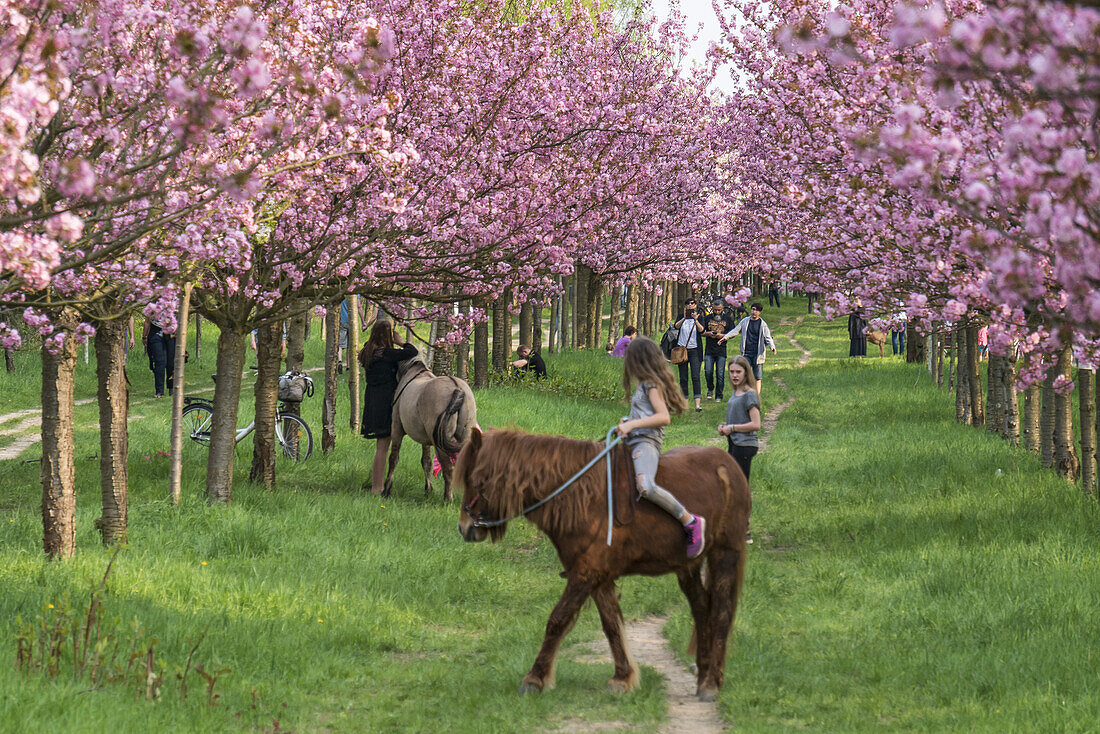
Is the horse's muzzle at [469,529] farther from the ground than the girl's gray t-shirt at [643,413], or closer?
closer

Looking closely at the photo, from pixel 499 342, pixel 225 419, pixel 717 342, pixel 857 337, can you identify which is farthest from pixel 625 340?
pixel 857 337

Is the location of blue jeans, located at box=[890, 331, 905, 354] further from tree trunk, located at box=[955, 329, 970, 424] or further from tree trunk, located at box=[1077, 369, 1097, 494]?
tree trunk, located at box=[1077, 369, 1097, 494]

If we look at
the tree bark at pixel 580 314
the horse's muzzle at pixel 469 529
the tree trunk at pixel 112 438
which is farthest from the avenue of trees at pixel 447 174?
the tree bark at pixel 580 314

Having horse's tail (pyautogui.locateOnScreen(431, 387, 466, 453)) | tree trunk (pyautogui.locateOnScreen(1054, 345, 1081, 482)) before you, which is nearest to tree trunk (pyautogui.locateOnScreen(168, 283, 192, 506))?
horse's tail (pyautogui.locateOnScreen(431, 387, 466, 453))

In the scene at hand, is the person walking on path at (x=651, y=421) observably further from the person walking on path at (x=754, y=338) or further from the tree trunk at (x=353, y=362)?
the person walking on path at (x=754, y=338)

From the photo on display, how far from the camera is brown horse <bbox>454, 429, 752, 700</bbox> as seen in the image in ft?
22.2

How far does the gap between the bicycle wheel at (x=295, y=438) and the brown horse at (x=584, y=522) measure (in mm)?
8836

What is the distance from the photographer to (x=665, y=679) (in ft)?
23.8

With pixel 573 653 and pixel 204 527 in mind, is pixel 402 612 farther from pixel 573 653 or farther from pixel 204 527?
pixel 204 527

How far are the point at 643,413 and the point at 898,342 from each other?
38966 mm

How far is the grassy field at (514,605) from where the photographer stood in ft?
21.0

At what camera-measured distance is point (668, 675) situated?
7.38 m

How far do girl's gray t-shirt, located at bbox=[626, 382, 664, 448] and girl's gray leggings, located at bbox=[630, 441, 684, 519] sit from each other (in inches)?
2.8

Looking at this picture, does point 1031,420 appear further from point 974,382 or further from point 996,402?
point 974,382
